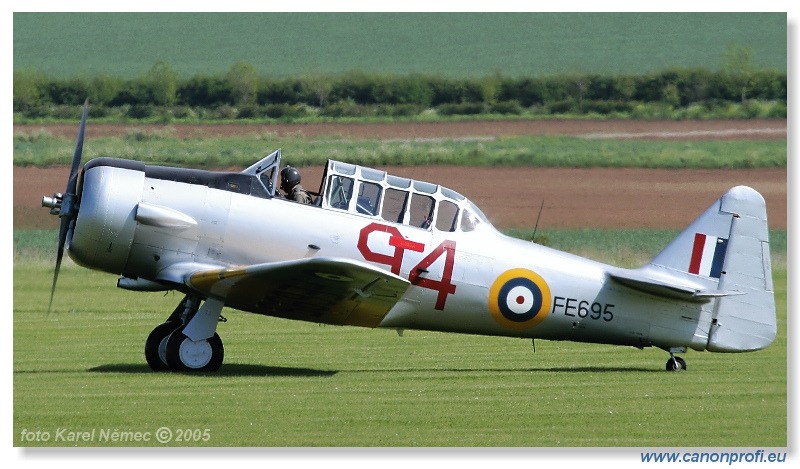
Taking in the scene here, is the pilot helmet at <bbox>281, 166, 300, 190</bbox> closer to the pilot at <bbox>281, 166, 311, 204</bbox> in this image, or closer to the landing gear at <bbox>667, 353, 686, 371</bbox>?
the pilot at <bbox>281, 166, 311, 204</bbox>

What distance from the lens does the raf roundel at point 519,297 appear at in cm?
1287

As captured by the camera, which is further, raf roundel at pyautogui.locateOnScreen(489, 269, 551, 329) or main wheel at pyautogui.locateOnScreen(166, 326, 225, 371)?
raf roundel at pyautogui.locateOnScreen(489, 269, 551, 329)

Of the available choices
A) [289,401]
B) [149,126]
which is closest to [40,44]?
[149,126]

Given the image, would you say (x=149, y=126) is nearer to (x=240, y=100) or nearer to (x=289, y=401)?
(x=240, y=100)

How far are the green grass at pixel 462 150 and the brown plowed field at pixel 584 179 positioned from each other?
0.18m

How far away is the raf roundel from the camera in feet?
42.2

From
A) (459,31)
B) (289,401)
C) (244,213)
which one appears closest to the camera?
(289,401)

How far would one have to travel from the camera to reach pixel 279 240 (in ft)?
40.9

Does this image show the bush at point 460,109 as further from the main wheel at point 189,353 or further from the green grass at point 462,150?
the main wheel at point 189,353

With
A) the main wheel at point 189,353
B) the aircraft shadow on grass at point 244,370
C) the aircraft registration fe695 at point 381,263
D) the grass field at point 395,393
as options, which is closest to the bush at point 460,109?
the grass field at point 395,393

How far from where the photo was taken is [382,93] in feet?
88.1

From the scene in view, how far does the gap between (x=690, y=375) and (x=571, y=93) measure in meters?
15.3

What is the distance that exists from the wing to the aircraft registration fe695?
0.07 feet

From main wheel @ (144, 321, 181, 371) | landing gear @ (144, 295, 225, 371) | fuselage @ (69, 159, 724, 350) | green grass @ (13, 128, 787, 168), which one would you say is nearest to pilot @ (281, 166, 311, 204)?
fuselage @ (69, 159, 724, 350)
